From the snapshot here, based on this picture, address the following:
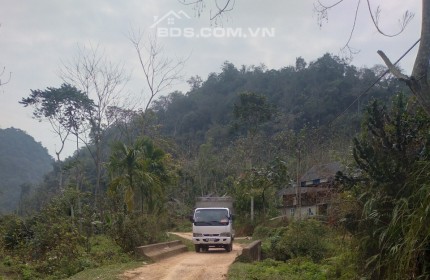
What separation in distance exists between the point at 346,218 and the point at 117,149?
16339 mm

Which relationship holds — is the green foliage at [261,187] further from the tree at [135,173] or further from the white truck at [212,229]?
the white truck at [212,229]

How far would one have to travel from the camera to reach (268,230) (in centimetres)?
2806

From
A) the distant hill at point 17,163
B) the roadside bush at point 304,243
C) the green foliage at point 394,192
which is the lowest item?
the roadside bush at point 304,243

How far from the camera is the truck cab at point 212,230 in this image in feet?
63.9

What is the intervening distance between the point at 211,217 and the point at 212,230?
589 millimetres

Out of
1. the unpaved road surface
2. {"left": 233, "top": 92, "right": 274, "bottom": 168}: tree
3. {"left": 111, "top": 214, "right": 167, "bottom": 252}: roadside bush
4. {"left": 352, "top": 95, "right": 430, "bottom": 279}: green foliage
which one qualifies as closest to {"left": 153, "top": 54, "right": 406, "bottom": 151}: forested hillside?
{"left": 233, "top": 92, "right": 274, "bottom": 168}: tree

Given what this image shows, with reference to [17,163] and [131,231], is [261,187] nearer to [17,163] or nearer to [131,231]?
[131,231]

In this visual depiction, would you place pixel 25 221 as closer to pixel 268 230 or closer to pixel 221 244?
pixel 221 244

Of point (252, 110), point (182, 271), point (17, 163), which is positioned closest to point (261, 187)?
point (252, 110)

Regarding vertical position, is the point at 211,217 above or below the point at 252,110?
below

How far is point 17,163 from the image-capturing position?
80.8m

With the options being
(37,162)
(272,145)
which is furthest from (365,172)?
(37,162)

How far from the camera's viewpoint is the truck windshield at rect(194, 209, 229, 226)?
1966 centimetres

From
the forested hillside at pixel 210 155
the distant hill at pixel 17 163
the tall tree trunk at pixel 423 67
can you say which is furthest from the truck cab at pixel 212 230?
the distant hill at pixel 17 163
